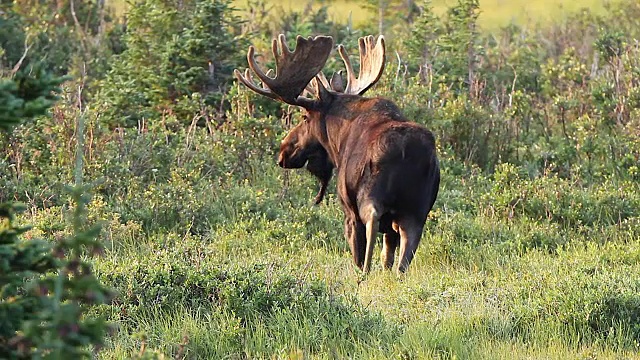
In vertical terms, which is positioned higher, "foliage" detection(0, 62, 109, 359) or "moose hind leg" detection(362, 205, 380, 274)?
"foliage" detection(0, 62, 109, 359)

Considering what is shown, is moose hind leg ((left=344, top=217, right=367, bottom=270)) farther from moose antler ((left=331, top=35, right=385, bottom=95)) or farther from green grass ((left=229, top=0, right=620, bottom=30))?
green grass ((left=229, top=0, right=620, bottom=30))

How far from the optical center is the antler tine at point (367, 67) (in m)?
10.1

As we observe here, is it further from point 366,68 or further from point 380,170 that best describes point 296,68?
point 380,170

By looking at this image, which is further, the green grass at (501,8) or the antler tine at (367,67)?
the green grass at (501,8)

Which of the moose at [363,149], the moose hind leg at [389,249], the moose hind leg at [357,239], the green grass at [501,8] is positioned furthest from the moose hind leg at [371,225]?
the green grass at [501,8]

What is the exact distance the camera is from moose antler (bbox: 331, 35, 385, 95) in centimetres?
1012

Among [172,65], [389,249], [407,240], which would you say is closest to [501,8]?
[172,65]

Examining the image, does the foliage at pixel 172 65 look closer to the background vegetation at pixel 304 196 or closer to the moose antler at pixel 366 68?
the background vegetation at pixel 304 196

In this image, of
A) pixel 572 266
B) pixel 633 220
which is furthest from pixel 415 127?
pixel 633 220

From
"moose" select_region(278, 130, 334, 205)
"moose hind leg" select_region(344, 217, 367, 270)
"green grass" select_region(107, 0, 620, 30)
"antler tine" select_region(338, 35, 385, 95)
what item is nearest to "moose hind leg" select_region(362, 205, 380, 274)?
"moose hind leg" select_region(344, 217, 367, 270)

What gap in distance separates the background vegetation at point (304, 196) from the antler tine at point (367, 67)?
1.37 meters

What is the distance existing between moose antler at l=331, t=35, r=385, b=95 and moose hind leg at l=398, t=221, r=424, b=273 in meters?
1.80

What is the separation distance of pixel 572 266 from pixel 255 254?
2.71 metres

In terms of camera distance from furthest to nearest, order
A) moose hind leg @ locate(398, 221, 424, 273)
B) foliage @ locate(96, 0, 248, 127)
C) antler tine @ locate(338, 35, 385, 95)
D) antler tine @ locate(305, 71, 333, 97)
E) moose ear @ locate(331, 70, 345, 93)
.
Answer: foliage @ locate(96, 0, 248, 127), moose ear @ locate(331, 70, 345, 93), antler tine @ locate(338, 35, 385, 95), antler tine @ locate(305, 71, 333, 97), moose hind leg @ locate(398, 221, 424, 273)
